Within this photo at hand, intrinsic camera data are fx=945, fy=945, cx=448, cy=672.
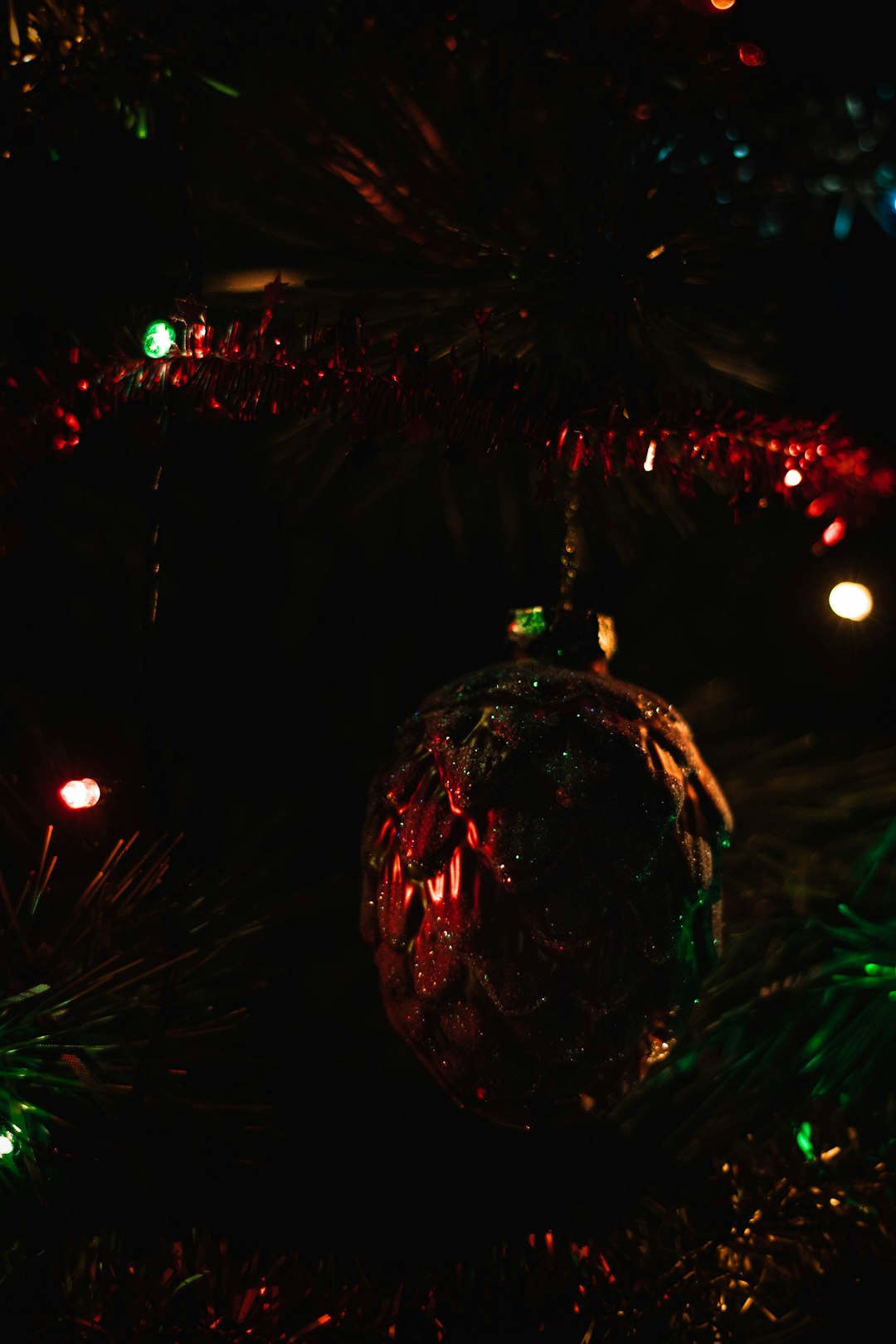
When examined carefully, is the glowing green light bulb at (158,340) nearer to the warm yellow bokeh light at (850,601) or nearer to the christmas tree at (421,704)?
the christmas tree at (421,704)

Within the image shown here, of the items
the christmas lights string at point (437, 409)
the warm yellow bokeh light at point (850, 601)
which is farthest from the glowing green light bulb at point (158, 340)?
the warm yellow bokeh light at point (850, 601)

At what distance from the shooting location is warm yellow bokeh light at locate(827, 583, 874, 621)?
60 cm

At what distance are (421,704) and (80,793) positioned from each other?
0.18m

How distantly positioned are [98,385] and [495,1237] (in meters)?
0.52

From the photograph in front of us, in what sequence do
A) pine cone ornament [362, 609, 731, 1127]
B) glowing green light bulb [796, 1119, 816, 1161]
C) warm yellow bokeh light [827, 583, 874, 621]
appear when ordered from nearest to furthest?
pine cone ornament [362, 609, 731, 1127], glowing green light bulb [796, 1119, 816, 1161], warm yellow bokeh light [827, 583, 874, 621]

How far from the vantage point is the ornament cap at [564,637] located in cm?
45

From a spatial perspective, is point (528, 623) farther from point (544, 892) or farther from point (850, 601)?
point (850, 601)

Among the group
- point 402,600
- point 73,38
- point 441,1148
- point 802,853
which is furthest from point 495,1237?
point 73,38

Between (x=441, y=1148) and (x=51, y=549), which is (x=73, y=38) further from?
(x=441, y=1148)

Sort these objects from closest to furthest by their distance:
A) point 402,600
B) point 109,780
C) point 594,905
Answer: point 594,905 < point 109,780 < point 402,600

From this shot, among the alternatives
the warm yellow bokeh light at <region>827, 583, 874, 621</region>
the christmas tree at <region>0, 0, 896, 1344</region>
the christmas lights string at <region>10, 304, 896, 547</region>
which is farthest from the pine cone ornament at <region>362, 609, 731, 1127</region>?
the warm yellow bokeh light at <region>827, 583, 874, 621</region>

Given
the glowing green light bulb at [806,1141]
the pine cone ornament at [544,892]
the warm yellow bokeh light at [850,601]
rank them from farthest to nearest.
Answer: the warm yellow bokeh light at [850,601] → the glowing green light bulb at [806,1141] → the pine cone ornament at [544,892]

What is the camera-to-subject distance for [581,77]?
16.3 inches

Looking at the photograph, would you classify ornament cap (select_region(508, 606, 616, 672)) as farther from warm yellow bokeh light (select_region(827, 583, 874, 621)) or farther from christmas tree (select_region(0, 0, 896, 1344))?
warm yellow bokeh light (select_region(827, 583, 874, 621))
